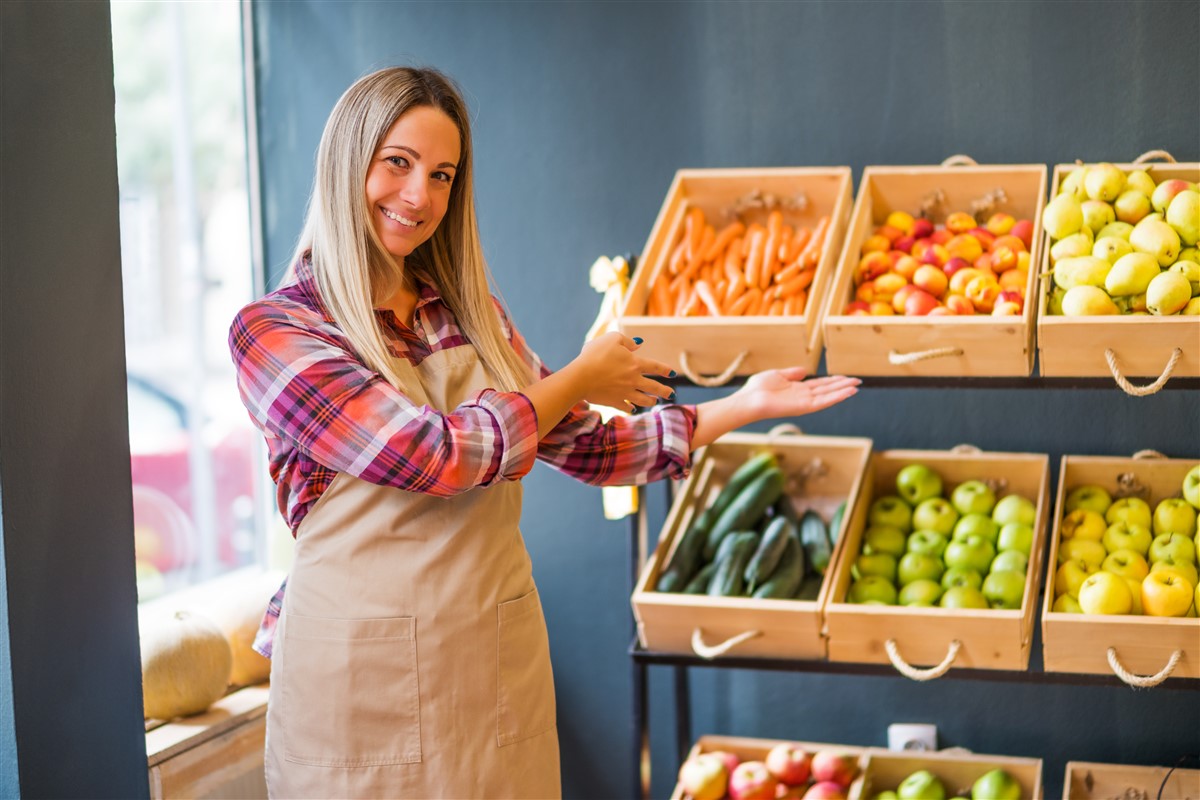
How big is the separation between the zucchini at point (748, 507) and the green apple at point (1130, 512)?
66cm

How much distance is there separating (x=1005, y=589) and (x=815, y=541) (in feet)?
1.29

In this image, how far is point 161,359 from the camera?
3158 mm

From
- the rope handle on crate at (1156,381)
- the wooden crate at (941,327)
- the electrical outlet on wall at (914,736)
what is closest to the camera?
the rope handle on crate at (1156,381)

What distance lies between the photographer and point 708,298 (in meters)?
2.47

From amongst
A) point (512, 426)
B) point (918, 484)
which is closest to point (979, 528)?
point (918, 484)

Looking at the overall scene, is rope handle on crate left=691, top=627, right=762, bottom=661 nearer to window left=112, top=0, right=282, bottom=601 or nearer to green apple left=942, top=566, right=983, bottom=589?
green apple left=942, top=566, right=983, bottom=589

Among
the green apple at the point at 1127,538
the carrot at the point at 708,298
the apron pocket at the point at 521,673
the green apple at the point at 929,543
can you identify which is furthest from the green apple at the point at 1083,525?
the apron pocket at the point at 521,673

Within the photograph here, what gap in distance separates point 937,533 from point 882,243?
0.60m

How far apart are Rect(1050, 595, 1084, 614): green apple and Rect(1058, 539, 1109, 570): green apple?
0.33 ft

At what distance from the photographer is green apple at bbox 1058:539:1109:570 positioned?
94.8 inches

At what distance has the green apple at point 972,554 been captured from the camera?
2.46 metres

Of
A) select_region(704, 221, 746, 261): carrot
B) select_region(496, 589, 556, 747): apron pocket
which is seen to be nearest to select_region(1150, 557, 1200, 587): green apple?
select_region(704, 221, 746, 261): carrot

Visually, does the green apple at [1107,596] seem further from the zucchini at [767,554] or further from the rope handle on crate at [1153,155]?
the rope handle on crate at [1153,155]

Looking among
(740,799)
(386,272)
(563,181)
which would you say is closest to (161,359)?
(563,181)
